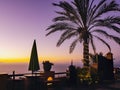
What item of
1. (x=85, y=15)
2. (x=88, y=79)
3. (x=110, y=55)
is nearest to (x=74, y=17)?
(x=85, y=15)

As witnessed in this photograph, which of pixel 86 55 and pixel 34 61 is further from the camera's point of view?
pixel 86 55

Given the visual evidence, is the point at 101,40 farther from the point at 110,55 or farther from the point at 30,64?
the point at 30,64

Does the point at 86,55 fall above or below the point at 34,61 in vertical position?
above

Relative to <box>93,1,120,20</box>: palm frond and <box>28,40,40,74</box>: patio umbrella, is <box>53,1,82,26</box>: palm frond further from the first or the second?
<box>28,40,40,74</box>: patio umbrella

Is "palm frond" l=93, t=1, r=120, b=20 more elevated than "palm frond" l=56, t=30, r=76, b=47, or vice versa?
"palm frond" l=93, t=1, r=120, b=20

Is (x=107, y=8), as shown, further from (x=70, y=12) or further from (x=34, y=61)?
(x=34, y=61)

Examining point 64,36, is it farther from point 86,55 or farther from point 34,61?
point 34,61

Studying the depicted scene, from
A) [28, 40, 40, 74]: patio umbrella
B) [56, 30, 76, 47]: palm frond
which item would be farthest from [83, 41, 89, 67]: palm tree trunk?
[28, 40, 40, 74]: patio umbrella

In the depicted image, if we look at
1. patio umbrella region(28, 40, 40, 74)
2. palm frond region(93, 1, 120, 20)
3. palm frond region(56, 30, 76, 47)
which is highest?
palm frond region(93, 1, 120, 20)

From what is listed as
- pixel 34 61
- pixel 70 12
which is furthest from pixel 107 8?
pixel 34 61

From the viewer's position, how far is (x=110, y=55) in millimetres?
22734

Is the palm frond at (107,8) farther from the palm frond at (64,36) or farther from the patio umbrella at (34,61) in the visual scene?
the patio umbrella at (34,61)

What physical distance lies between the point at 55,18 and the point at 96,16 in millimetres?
3637

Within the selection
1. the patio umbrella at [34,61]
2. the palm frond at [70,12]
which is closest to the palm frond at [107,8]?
the palm frond at [70,12]
